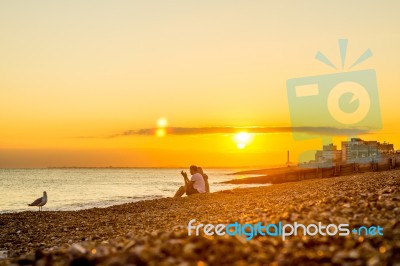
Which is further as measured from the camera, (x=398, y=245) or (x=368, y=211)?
(x=368, y=211)

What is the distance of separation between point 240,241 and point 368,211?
9.30ft

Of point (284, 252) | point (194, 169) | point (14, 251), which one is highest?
point (194, 169)

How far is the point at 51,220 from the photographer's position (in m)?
17.3

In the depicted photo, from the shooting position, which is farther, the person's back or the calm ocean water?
the calm ocean water

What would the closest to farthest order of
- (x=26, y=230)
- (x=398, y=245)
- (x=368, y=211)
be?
1. (x=398, y=245)
2. (x=368, y=211)
3. (x=26, y=230)

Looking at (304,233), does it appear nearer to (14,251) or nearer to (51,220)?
(14,251)

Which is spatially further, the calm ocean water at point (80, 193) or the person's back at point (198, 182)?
the calm ocean water at point (80, 193)

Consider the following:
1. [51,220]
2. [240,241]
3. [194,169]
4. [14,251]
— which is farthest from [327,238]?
[194,169]

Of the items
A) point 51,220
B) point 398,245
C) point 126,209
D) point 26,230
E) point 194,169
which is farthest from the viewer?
point 194,169

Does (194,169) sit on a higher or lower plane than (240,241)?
higher

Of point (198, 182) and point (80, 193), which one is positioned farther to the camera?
point (80, 193)

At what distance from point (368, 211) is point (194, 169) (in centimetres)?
1646

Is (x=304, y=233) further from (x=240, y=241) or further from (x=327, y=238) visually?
(x=240, y=241)

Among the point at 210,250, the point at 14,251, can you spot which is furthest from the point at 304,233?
the point at 14,251
